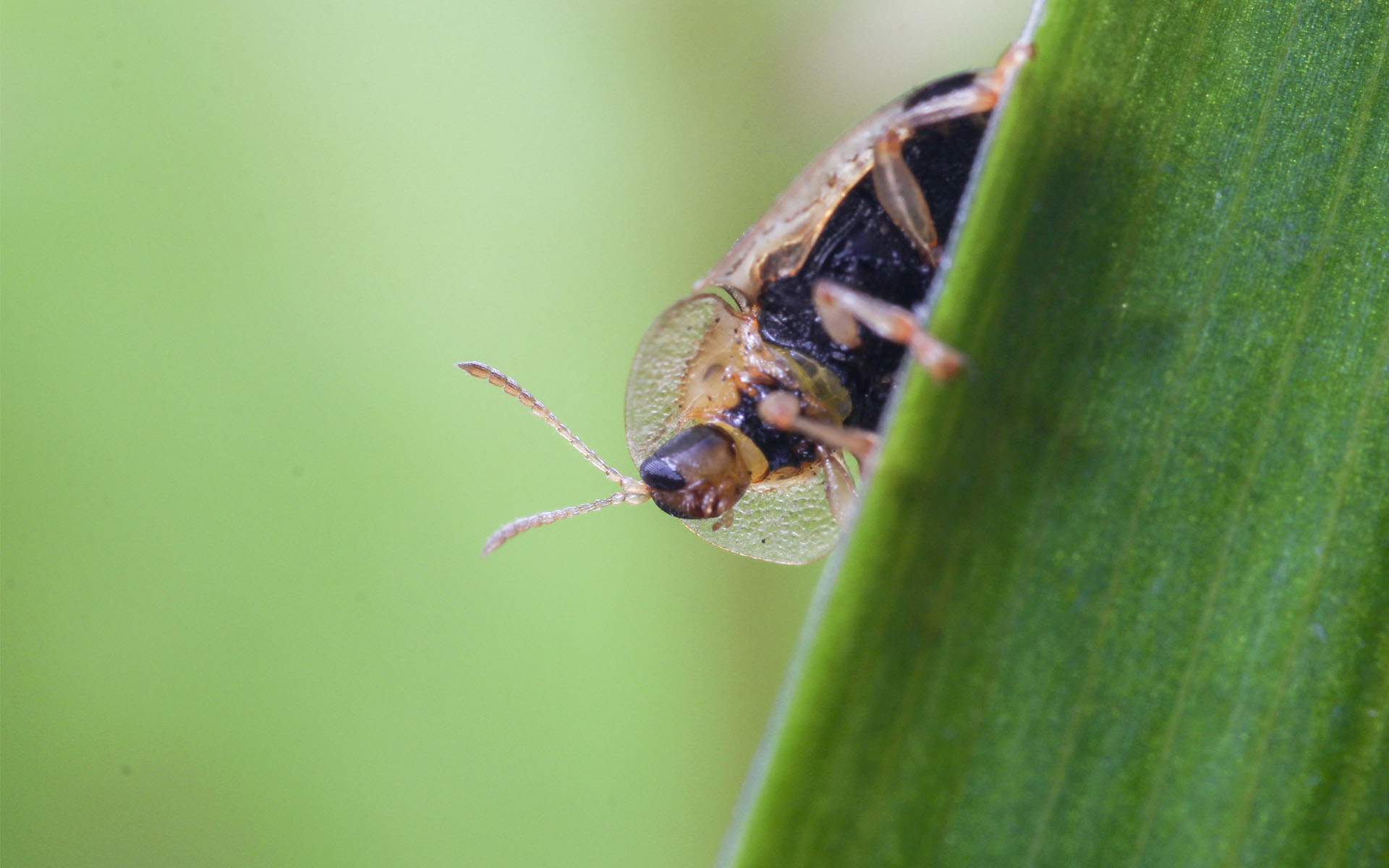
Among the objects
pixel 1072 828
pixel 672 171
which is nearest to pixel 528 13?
pixel 672 171

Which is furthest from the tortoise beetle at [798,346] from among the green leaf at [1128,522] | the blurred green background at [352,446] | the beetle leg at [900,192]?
the blurred green background at [352,446]

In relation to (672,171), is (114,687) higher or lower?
lower

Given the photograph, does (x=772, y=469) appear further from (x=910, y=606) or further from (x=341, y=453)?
(x=341, y=453)

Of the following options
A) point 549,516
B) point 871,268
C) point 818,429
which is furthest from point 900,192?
point 549,516

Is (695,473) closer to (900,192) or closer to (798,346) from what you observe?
(798,346)

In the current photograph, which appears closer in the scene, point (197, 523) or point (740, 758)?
point (197, 523)
